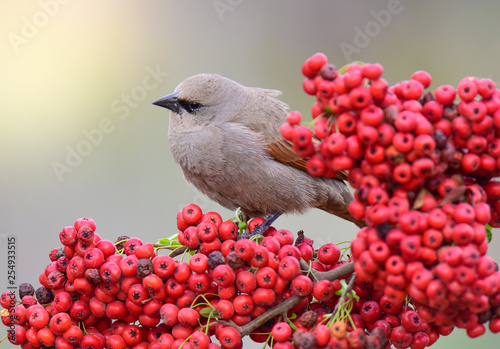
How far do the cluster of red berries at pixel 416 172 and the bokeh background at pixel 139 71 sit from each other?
9.30 feet

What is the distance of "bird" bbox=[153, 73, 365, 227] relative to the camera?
344 centimetres

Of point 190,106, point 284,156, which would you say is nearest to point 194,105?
point 190,106

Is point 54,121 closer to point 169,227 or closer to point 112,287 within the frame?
point 169,227

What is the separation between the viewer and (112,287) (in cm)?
207

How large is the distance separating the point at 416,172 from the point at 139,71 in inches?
166

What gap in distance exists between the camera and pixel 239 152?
11.3 ft

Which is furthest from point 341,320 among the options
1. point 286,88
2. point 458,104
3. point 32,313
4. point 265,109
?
point 286,88

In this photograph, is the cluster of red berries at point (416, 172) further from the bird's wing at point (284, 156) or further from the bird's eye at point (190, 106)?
the bird's eye at point (190, 106)

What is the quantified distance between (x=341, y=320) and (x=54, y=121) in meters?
3.93

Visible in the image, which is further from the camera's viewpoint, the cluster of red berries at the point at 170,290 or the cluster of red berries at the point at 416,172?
the cluster of red berries at the point at 170,290

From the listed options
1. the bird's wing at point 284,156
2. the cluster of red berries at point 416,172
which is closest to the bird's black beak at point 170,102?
the bird's wing at point 284,156

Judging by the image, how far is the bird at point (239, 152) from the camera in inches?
135

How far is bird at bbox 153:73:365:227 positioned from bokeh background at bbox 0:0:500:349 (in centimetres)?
144

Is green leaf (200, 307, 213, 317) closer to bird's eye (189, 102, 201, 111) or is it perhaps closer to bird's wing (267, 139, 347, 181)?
bird's wing (267, 139, 347, 181)
